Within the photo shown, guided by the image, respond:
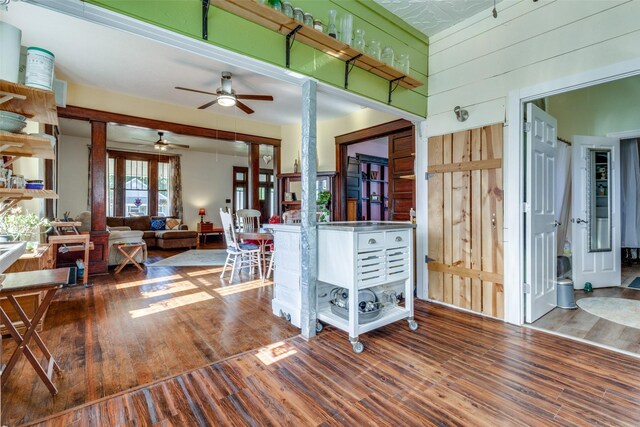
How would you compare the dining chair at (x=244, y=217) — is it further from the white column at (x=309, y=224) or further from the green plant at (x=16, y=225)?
the white column at (x=309, y=224)

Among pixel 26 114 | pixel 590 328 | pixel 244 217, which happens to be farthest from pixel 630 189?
pixel 26 114

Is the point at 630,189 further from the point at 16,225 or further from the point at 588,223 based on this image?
the point at 16,225

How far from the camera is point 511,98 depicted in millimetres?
2820

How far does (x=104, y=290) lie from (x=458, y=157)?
464 centimetres

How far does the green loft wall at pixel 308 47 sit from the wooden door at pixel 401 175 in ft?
4.16

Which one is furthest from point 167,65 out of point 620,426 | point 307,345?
point 620,426

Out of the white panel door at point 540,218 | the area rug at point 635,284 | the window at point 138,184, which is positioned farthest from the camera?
the window at point 138,184

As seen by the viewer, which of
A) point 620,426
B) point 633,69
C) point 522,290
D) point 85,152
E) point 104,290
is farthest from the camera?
point 85,152

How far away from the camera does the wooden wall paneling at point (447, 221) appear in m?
3.29

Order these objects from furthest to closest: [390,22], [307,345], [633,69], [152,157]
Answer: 1. [152,157]
2. [390,22]
3. [307,345]
4. [633,69]

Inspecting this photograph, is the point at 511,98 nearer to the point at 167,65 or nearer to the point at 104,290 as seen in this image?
the point at 167,65

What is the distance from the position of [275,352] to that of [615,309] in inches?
140

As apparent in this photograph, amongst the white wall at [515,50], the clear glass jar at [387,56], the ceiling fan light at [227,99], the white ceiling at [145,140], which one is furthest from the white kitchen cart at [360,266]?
the white ceiling at [145,140]

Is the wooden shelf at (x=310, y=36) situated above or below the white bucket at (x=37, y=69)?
above
